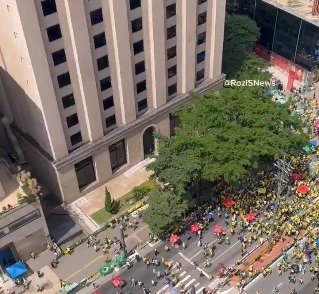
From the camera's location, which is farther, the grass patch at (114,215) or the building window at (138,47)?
the grass patch at (114,215)

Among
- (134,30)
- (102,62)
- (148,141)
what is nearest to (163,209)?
(148,141)

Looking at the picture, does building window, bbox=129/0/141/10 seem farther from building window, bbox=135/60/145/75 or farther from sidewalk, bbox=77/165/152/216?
sidewalk, bbox=77/165/152/216

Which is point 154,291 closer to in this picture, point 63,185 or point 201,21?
point 63,185

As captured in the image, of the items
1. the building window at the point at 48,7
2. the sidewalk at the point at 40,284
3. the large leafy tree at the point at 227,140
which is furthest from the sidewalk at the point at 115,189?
the building window at the point at 48,7

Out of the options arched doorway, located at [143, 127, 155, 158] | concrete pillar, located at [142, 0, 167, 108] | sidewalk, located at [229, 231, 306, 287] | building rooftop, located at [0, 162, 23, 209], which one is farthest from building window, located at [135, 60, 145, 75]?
→ sidewalk, located at [229, 231, 306, 287]

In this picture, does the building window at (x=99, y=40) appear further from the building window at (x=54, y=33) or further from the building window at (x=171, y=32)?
the building window at (x=171, y=32)

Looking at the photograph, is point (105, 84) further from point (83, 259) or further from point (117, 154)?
point (83, 259)

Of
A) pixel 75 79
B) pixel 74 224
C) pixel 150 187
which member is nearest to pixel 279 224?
pixel 150 187
